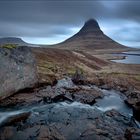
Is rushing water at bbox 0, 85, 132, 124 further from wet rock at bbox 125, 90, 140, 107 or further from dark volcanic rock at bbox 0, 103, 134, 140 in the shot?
dark volcanic rock at bbox 0, 103, 134, 140

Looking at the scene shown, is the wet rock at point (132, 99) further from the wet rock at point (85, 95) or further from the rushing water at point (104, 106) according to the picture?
the wet rock at point (85, 95)

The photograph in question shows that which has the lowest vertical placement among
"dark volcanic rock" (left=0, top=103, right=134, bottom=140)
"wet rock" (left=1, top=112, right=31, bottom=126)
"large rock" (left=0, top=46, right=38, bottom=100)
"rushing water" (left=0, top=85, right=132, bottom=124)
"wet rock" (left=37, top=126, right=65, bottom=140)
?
"rushing water" (left=0, top=85, right=132, bottom=124)

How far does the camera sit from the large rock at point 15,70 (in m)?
23.0

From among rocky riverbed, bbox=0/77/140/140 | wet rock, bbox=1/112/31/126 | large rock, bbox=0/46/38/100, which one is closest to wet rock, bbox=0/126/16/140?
rocky riverbed, bbox=0/77/140/140

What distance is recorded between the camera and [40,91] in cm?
2653

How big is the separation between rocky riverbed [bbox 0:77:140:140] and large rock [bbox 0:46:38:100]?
2.99 feet

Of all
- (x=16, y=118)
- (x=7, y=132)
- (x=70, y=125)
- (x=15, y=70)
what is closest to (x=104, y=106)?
(x=70, y=125)

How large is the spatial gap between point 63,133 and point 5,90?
931 cm

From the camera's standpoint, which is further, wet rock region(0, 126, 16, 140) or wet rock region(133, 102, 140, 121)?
wet rock region(133, 102, 140, 121)

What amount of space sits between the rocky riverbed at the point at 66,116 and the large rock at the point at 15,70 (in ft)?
2.99

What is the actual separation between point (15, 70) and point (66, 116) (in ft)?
28.4

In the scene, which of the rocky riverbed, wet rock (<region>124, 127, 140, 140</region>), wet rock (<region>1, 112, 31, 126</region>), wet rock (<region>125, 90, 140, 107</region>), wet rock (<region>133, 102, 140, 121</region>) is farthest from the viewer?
wet rock (<region>125, 90, 140, 107</region>)

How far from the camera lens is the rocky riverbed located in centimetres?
1598

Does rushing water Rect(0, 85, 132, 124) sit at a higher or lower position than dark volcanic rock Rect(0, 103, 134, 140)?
lower
